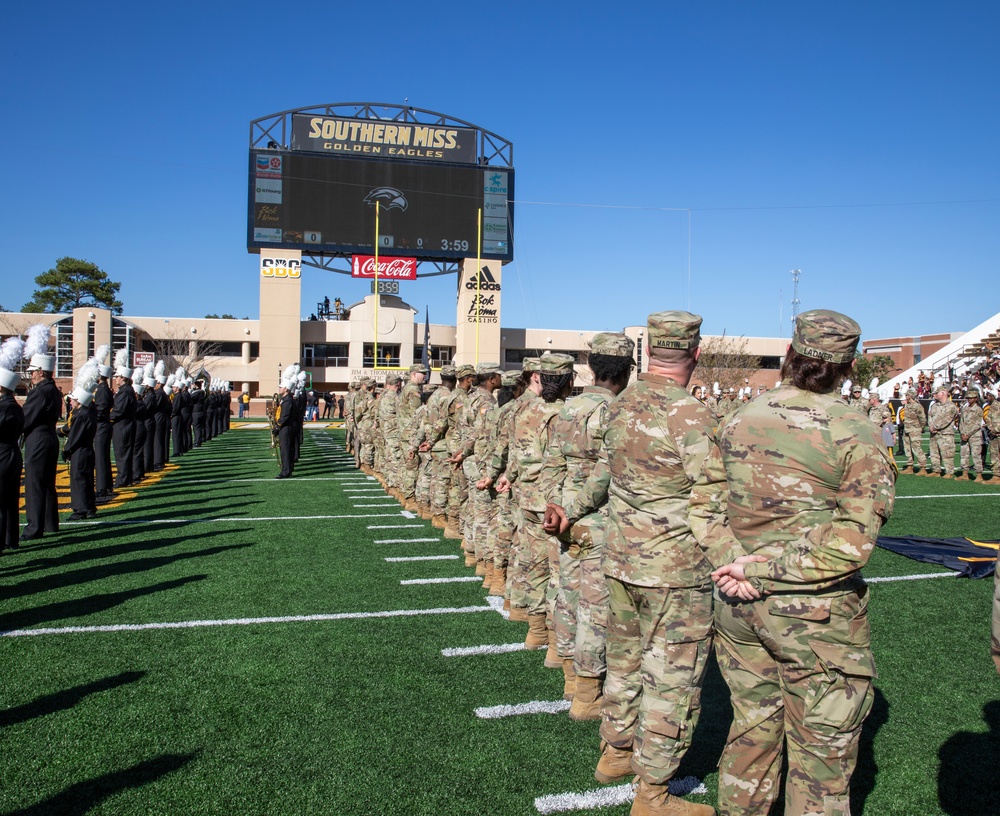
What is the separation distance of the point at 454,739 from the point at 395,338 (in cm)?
4479

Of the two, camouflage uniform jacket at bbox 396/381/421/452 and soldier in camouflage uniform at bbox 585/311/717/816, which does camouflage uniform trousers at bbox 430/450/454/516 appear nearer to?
camouflage uniform jacket at bbox 396/381/421/452

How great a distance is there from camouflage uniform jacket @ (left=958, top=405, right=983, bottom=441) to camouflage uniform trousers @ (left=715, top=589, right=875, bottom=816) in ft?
56.2

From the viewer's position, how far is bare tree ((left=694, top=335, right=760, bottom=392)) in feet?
162

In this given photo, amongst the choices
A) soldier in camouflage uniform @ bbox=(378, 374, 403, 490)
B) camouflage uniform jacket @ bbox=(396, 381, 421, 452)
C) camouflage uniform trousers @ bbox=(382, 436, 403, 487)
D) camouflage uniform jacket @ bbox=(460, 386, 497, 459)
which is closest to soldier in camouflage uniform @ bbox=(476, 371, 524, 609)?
camouflage uniform jacket @ bbox=(460, 386, 497, 459)

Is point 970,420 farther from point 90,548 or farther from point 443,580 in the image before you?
point 90,548

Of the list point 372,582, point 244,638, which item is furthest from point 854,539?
point 372,582

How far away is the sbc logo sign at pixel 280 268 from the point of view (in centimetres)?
4028

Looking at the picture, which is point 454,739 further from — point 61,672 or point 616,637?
point 61,672

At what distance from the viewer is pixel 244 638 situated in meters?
5.32

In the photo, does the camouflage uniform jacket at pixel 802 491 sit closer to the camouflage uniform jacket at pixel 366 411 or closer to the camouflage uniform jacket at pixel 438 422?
the camouflage uniform jacket at pixel 438 422

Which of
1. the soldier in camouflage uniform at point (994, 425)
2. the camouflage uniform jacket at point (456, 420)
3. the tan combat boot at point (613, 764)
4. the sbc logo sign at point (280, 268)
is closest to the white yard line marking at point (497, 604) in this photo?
the camouflage uniform jacket at point (456, 420)

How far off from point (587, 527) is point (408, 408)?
7.70 m

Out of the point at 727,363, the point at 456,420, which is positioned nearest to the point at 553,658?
the point at 456,420

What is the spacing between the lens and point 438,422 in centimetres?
A: 923
